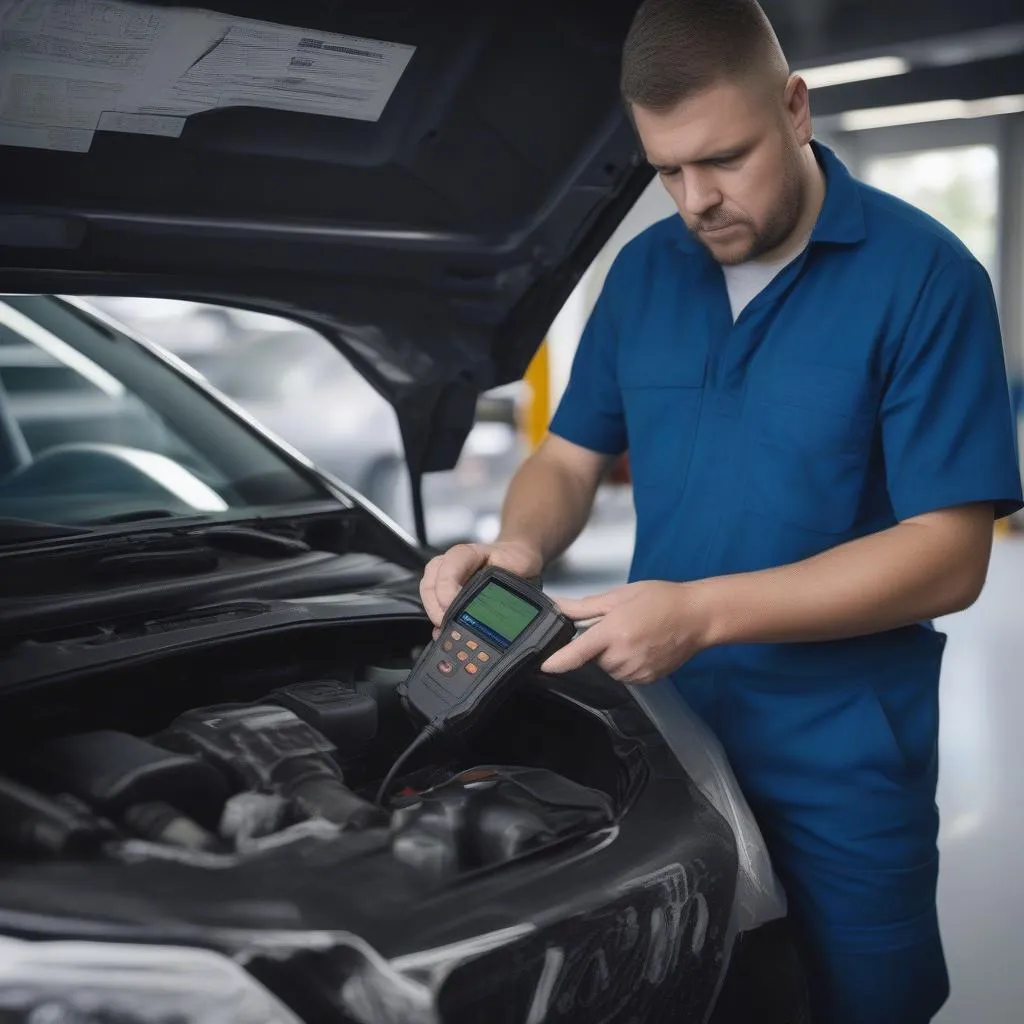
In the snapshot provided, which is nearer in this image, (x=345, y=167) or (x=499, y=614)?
(x=499, y=614)

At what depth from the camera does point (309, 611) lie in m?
1.39

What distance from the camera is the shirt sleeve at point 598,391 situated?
1603mm

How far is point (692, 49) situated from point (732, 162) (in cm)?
12

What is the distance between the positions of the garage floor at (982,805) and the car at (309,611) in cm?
117

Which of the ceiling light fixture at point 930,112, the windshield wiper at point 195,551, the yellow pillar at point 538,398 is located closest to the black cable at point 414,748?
the windshield wiper at point 195,551

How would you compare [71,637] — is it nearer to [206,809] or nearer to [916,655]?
[206,809]

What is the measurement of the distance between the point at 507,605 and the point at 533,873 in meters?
0.29

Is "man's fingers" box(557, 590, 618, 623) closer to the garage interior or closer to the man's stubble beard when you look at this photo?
the man's stubble beard

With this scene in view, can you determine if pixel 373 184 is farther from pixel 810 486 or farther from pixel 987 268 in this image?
pixel 987 268

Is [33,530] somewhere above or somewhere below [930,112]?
below

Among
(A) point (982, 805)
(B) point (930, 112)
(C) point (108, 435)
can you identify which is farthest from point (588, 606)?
(B) point (930, 112)

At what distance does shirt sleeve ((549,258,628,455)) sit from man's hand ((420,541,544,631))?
0.90 ft

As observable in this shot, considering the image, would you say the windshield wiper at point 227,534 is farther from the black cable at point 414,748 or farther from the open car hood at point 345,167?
the black cable at point 414,748

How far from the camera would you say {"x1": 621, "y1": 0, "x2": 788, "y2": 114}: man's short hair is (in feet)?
3.98
